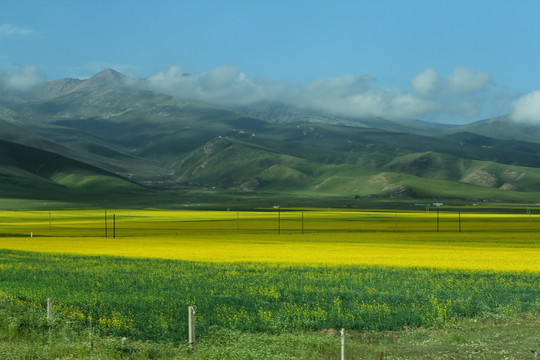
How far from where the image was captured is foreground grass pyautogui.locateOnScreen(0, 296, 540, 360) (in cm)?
1895

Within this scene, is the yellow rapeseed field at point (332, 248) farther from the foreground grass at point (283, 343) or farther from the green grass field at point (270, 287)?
the foreground grass at point (283, 343)

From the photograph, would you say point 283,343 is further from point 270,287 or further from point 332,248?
point 332,248

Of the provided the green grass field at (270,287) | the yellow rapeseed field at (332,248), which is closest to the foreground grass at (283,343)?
the green grass field at (270,287)

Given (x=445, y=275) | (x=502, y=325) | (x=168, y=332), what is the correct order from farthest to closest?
(x=445, y=275) < (x=502, y=325) < (x=168, y=332)

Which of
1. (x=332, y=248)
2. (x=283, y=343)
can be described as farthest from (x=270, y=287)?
(x=332, y=248)

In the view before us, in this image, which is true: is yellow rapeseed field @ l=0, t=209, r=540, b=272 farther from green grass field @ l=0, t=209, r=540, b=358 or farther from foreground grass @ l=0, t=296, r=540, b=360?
foreground grass @ l=0, t=296, r=540, b=360

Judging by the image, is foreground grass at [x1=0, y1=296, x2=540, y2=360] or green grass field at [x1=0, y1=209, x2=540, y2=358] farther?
green grass field at [x1=0, y1=209, x2=540, y2=358]

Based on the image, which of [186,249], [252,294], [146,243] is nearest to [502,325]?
[252,294]

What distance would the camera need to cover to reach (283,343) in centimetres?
2039

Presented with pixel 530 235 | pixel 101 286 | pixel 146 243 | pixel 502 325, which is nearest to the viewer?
pixel 502 325

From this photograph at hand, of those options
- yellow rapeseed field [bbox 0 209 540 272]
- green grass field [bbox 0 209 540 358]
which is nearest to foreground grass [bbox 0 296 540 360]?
green grass field [bbox 0 209 540 358]

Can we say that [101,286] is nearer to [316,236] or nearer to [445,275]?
[445,275]

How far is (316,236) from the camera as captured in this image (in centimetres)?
7981

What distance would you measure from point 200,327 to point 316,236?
57.7m
